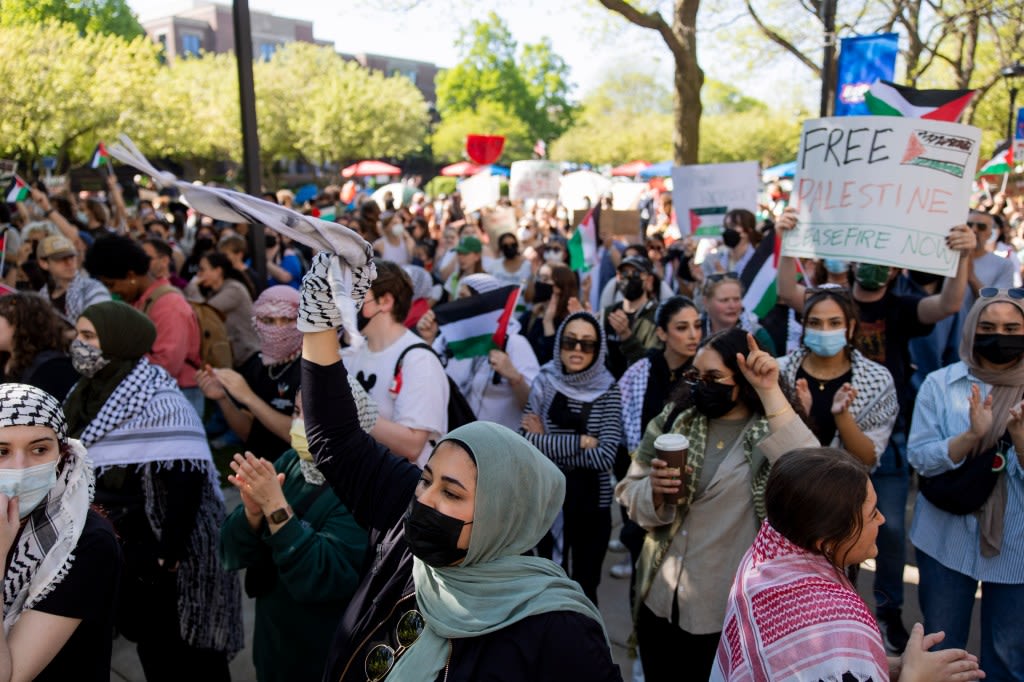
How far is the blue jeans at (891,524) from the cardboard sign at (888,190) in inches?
40.4

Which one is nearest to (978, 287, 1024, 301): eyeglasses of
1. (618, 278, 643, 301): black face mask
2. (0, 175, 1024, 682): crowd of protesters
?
(0, 175, 1024, 682): crowd of protesters

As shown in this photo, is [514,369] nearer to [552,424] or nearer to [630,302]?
[552,424]

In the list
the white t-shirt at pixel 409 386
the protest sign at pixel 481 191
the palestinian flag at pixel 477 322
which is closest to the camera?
the white t-shirt at pixel 409 386

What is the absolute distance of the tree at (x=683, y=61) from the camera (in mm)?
11867

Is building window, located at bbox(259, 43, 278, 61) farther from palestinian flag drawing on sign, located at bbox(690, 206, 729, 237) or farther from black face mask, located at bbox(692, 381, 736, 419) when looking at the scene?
black face mask, located at bbox(692, 381, 736, 419)

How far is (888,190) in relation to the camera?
185 inches

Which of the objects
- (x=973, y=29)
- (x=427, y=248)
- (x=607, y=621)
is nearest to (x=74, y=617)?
(x=607, y=621)

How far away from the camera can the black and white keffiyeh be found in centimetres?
228

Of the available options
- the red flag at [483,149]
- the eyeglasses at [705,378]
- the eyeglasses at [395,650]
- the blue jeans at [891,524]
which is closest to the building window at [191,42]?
the red flag at [483,149]

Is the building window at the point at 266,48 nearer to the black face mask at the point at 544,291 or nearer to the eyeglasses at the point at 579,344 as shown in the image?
the black face mask at the point at 544,291

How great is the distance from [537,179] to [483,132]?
132 feet

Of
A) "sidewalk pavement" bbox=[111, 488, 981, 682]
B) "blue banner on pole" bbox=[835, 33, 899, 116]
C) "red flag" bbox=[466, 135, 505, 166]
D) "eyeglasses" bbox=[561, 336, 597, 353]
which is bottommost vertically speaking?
"sidewalk pavement" bbox=[111, 488, 981, 682]

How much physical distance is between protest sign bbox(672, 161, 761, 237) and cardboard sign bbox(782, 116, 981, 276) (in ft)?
8.53

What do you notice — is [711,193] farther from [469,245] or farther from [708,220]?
[469,245]
